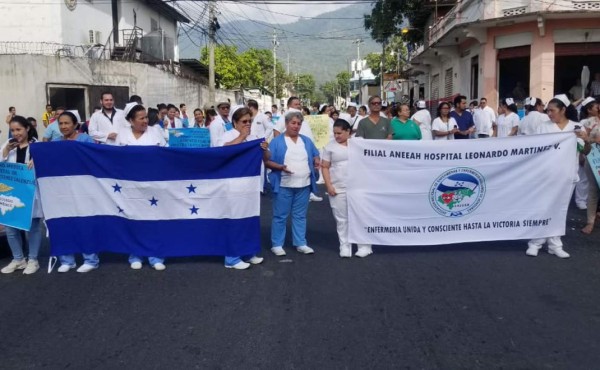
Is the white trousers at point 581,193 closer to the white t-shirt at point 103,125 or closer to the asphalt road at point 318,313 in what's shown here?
the asphalt road at point 318,313

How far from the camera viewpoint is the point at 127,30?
1294 inches

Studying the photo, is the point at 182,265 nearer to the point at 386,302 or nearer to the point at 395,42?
the point at 386,302

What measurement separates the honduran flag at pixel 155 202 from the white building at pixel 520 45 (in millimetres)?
16758

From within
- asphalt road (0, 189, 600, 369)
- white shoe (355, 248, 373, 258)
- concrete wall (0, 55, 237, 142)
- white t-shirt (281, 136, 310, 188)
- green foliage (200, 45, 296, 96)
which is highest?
green foliage (200, 45, 296, 96)

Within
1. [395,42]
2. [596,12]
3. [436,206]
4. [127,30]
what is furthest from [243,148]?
[395,42]

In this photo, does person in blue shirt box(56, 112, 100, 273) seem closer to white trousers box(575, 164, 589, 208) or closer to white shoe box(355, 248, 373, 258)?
white shoe box(355, 248, 373, 258)

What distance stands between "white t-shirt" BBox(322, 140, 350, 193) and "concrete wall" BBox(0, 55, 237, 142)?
1887cm

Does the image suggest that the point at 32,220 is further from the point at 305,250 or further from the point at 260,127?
the point at 260,127

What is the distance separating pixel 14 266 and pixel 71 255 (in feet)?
1.99

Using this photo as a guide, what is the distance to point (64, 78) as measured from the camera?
78.3ft

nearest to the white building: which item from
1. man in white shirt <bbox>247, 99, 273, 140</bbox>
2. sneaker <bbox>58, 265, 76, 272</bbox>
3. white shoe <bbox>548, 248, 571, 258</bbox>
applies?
man in white shirt <bbox>247, 99, 273, 140</bbox>

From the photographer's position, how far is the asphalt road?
13.5ft

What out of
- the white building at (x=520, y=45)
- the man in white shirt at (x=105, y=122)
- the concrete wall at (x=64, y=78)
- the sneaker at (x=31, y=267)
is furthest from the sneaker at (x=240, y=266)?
the concrete wall at (x=64, y=78)

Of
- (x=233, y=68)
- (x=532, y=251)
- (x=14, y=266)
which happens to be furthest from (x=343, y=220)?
(x=233, y=68)
